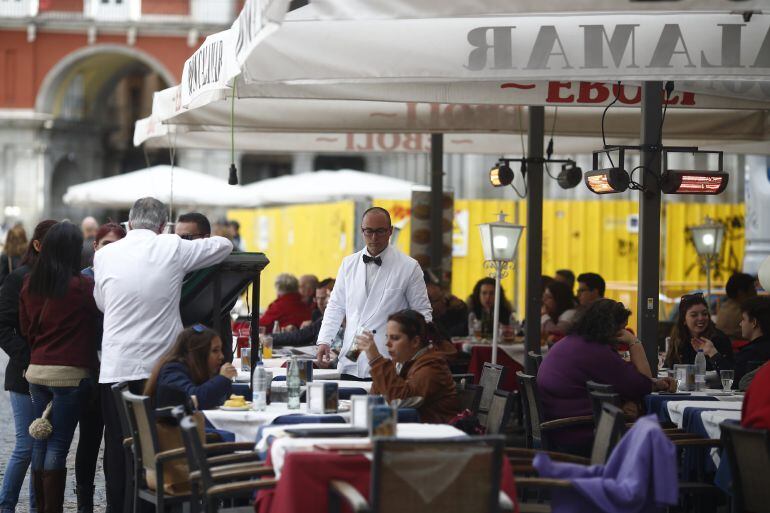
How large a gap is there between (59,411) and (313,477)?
3155 millimetres

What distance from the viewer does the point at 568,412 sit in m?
7.66

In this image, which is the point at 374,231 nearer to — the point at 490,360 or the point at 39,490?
the point at 39,490

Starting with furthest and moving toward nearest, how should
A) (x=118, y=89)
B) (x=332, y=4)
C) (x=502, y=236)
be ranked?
(x=118, y=89) < (x=502, y=236) < (x=332, y=4)

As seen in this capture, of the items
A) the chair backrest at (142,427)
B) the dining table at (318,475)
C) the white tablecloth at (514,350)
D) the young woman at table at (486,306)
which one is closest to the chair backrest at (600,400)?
the dining table at (318,475)

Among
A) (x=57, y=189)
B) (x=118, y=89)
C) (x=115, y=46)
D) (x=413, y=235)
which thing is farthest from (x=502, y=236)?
(x=118, y=89)

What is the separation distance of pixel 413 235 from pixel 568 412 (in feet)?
25.6

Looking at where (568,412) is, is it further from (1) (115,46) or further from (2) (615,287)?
(1) (115,46)

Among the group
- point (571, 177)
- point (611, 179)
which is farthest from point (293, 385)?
point (571, 177)

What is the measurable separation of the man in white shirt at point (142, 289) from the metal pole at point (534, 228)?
5.09m

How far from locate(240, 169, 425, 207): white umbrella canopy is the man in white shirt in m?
14.5

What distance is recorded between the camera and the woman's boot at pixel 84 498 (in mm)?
8031

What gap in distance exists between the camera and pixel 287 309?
13.3m

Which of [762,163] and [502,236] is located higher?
[762,163]

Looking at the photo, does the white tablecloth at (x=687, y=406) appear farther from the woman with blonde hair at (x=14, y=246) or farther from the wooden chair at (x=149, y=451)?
the woman with blonde hair at (x=14, y=246)
